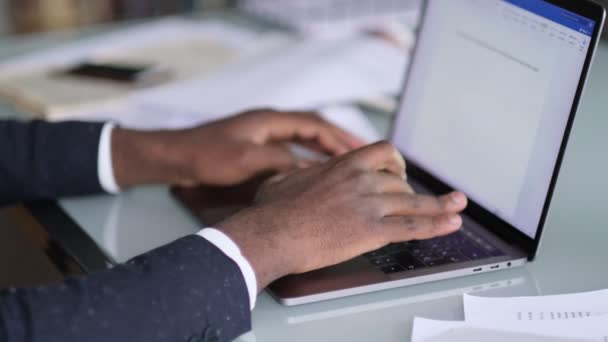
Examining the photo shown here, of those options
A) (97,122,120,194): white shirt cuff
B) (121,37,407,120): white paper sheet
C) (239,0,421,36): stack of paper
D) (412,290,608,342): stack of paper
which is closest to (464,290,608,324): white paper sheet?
(412,290,608,342): stack of paper

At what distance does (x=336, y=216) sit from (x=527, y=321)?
0.22 metres

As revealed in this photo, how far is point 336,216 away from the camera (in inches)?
35.2

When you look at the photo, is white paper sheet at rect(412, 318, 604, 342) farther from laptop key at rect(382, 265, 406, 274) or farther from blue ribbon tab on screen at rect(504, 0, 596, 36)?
blue ribbon tab on screen at rect(504, 0, 596, 36)

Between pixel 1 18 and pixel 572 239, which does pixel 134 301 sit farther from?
pixel 1 18

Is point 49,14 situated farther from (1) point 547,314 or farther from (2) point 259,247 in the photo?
(1) point 547,314

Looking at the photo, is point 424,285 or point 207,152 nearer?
point 424,285

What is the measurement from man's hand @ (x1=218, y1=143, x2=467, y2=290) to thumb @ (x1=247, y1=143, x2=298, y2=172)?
0.15m

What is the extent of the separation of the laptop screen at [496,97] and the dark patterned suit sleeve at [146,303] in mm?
330

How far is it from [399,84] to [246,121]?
16.1 inches

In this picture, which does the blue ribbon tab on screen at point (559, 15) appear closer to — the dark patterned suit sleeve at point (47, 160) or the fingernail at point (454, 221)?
the fingernail at point (454, 221)

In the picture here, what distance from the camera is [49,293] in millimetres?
782

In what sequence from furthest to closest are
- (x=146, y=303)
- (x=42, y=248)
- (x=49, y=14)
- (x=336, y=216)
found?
(x=49, y=14), (x=42, y=248), (x=336, y=216), (x=146, y=303)

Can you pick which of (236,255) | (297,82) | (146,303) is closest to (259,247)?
(236,255)

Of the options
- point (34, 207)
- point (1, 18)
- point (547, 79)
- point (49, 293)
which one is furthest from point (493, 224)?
point (1, 18)
